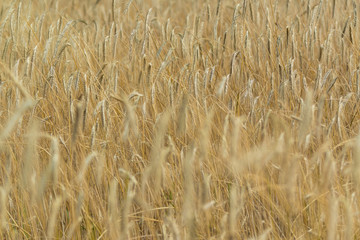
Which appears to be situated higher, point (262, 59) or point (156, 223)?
point (262, 59)

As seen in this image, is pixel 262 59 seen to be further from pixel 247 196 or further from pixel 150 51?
pixel 247 196

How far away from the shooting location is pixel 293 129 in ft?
5.38

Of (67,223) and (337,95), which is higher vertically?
(337,95)

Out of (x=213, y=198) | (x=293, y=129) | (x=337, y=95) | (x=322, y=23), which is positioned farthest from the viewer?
(x=322, y=23)

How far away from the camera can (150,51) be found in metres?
2.37

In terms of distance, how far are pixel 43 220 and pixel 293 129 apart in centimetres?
76

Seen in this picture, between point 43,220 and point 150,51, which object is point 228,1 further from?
point 43,220

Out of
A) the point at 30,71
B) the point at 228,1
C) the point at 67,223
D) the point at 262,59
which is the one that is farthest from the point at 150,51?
the point at 228,1

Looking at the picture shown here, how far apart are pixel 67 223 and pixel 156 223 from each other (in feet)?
0.85

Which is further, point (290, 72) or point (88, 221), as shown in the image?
point (290, 72)

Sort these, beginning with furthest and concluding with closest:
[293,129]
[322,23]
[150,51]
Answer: [322,23]
[150,51]
[293,129]

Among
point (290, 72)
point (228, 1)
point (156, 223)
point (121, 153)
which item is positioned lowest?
point (156, 223)

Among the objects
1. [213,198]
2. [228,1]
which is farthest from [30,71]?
[228,1]

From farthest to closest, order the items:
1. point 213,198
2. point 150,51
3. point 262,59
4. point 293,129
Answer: point 150,51
point 262,59
point 293,129
point 213,198
